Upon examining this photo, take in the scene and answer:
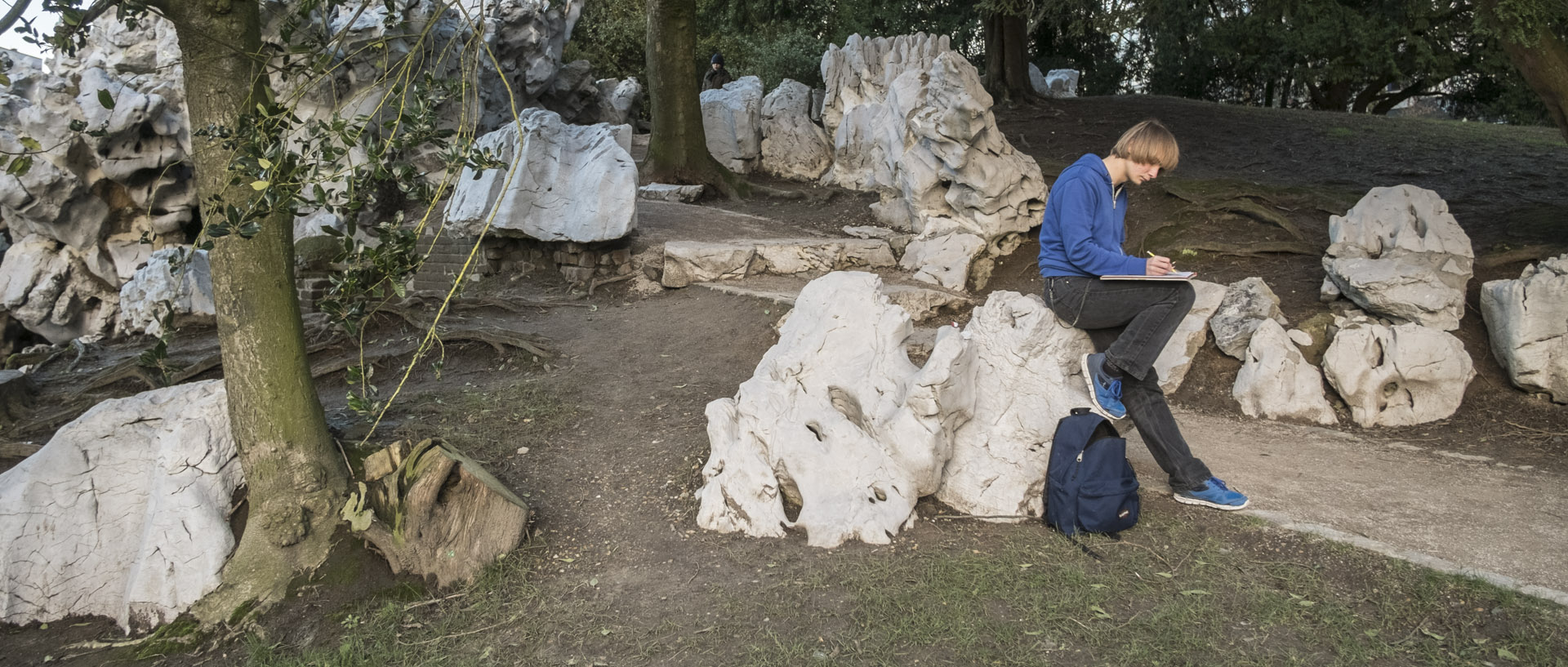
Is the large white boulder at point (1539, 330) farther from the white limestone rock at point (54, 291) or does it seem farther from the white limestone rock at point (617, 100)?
the white limestone rock at point (617, 100)

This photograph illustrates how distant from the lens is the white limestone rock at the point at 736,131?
16.5 metres

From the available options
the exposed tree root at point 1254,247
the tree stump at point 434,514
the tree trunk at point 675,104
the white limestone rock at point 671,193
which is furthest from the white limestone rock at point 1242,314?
the tree trunk at point 675,104

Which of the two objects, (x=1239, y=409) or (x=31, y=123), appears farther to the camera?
(x=31, y=123)

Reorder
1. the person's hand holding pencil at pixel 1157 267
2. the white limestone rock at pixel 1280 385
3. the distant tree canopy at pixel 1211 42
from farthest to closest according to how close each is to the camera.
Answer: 1. the distant tree canopy at pixel 1211 42
2. the white limestone rock at pixel 1280 385
3. the person's hand holding pencil at pixel 1157 267

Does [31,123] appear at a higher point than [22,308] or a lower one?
higher

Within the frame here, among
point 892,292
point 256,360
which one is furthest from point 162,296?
point 892,292

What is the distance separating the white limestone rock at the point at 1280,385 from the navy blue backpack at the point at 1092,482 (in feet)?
8.22

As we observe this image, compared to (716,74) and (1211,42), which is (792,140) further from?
(1211,42)

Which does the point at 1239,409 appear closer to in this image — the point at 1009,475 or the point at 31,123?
the point at 1009,475

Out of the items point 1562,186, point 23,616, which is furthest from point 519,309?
point 1562,186

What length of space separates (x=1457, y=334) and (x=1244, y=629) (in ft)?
14.3

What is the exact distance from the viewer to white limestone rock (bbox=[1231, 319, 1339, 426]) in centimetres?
593

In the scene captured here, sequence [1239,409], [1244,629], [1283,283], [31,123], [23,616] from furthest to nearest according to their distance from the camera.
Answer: [31,123]
[1283,283]
[1239,409]
[23,616]
[1244,629]

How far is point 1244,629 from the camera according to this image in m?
3.28
